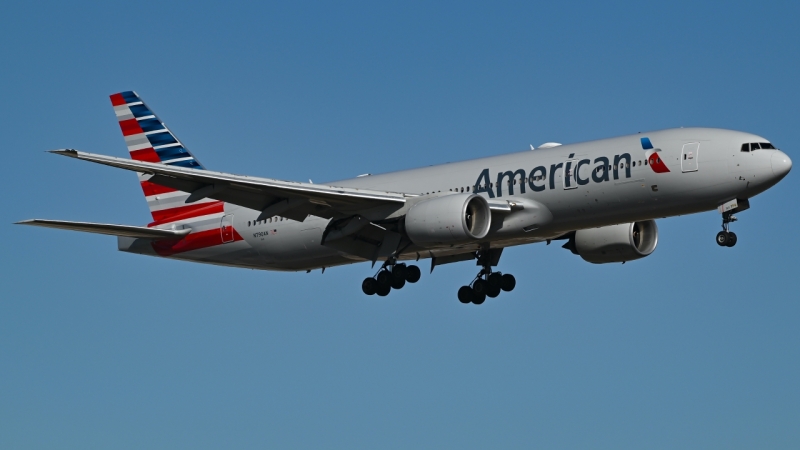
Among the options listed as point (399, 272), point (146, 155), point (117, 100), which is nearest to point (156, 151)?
point (146, 155)

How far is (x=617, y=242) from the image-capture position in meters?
45.0

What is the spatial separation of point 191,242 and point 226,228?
5.52ft

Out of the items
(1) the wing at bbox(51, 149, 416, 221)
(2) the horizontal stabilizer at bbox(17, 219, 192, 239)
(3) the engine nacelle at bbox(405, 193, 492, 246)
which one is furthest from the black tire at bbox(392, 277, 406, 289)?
(2) the horizontal stabilizer at bbox(17, 219, 192, 239)

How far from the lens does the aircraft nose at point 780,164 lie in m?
37.2

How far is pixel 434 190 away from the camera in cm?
4256

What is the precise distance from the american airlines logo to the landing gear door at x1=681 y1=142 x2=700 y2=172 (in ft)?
1.93

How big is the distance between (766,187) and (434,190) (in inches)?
449

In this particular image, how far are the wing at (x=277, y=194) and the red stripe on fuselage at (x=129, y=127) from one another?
12.1m

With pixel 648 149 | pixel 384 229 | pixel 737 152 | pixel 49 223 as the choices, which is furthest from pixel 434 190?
pixel 49 223

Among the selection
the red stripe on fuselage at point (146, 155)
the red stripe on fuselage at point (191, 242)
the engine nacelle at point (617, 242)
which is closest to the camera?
the engine nacelle at point (617, 242)

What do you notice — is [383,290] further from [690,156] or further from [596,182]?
[690,156]

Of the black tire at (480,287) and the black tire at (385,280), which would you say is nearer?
the black tire at (385,280)

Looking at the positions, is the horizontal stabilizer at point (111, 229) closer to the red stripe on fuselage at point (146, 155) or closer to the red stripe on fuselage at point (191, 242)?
the red stripe on fuselage at point (191, 242)

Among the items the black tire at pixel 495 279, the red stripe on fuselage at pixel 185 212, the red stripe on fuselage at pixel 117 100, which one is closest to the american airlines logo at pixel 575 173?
Result: the black tire at pixel 495 279
